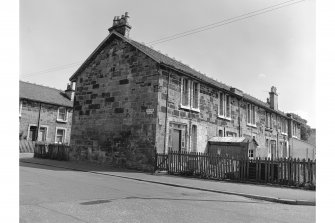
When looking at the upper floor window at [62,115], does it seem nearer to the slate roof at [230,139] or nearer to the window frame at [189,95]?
the window frame at [189,95]

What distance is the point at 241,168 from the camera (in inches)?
529

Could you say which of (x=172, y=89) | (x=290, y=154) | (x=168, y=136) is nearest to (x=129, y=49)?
(x=172, y=89)

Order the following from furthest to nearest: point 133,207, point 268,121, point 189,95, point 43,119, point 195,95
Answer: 1. point 43,119
2. point 268,121
3. point 195,95
4. point 189,95
5. point 133,207

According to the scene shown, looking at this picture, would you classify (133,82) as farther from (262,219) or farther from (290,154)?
(290,154)

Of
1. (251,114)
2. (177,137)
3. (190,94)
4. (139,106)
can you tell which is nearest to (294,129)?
(251,114)

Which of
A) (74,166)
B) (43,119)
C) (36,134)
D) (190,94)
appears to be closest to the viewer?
(74,166)

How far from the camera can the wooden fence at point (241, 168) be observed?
39.8ft

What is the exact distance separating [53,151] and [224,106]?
43.3 feet

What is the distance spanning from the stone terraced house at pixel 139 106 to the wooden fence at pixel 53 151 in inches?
50.4

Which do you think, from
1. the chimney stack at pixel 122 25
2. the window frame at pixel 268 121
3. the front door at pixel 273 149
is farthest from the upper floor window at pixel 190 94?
the front door at pixel 273 149

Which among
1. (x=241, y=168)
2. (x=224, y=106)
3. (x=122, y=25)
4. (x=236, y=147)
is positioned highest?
(x=122, y=25)

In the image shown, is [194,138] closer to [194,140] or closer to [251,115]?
[194,140]

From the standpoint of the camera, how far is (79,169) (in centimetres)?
1496

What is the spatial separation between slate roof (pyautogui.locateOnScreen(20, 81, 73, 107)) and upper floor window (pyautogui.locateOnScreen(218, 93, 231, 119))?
1939cm
